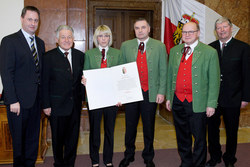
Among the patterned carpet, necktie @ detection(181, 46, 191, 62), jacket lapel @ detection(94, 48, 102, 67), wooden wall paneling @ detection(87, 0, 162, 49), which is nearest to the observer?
necktie @ detection(181, 46, 191, 62)

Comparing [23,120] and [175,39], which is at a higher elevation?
[175,39]

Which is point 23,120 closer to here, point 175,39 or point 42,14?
point 42,14

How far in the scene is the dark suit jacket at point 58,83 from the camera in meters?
2.61

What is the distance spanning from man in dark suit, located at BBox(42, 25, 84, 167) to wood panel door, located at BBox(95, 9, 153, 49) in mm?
3220

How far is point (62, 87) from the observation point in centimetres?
265

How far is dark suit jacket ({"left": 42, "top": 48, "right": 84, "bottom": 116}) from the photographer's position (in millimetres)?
2611

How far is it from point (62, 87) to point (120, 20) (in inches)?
144

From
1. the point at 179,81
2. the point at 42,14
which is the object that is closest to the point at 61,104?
the point at 179,81

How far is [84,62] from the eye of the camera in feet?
9.31

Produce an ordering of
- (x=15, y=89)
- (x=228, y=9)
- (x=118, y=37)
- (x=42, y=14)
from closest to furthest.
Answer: (x=15, y=89), (x=42, y=14), (x=228, y=9), (x=118, y=37)

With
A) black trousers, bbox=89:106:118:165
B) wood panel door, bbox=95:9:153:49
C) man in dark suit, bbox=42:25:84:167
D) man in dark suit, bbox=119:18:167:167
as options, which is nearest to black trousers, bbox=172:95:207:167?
man in dark suit, bbox=119:18:167:167

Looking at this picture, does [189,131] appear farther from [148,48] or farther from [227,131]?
[148,48]

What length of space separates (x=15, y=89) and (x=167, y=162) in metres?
2.17

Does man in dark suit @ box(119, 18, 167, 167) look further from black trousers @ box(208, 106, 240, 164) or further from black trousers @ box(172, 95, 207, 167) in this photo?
black trousers @ box(208, 106, 240, 164)
